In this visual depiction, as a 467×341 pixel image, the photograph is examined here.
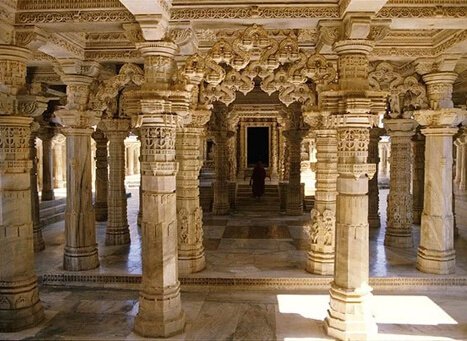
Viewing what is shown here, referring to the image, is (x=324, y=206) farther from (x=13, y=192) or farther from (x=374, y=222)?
(x=13, y=192)

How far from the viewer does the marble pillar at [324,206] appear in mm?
7875

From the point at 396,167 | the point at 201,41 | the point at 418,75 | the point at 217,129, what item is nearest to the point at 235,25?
the point at 201,41

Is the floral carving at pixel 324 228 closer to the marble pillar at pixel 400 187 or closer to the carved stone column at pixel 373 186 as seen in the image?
the marble pillar at pixel 400 187

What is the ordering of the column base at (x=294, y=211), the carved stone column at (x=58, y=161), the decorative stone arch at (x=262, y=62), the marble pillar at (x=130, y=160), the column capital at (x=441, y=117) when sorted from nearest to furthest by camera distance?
the decorative stone arch at (x=262, y=62), the column capital at (x=441, y=117), the column base at (x=294, y=211), the carved stone column at (x=58, y=161), the marble pillar at (x=130, y=160)

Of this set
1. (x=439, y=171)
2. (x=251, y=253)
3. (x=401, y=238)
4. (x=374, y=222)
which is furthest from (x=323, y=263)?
(x=374, y=222)

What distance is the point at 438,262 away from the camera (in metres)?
8.00

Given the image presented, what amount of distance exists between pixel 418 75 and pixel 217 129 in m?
7.44

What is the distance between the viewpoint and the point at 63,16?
5.58 metres

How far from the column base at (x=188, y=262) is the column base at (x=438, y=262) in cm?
424

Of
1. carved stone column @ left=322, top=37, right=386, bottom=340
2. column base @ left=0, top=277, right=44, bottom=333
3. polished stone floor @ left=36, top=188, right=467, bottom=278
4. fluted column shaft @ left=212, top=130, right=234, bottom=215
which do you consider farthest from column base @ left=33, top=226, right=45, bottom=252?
carved stone column @ left=322, top=37, right=386, bottom=340

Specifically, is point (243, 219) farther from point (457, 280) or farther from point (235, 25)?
point (235, 25)

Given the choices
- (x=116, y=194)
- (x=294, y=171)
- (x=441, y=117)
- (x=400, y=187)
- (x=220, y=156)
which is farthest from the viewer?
(x=220, y=156)

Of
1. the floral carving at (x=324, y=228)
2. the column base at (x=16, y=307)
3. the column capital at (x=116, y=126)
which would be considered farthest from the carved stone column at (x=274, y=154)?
the column base at (x=16, y=307)

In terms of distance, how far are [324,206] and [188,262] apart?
274cm
